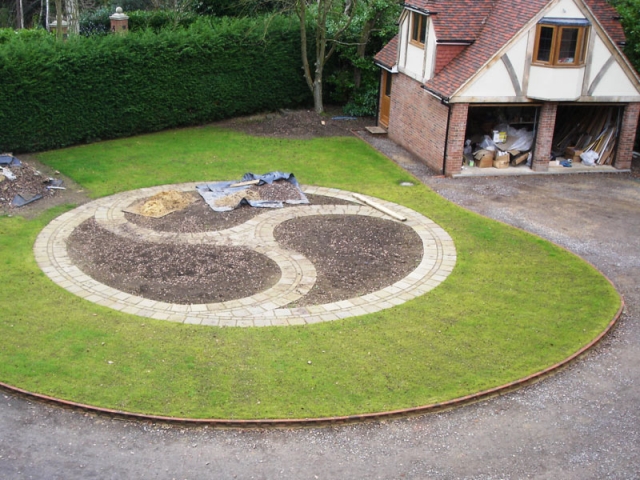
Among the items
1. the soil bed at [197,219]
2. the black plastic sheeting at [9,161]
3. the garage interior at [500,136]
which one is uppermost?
the garage interior at [500,136]

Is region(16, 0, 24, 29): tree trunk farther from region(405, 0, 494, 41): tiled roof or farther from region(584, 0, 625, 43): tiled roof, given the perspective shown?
region(584, 0, 625, 43): tiled roof

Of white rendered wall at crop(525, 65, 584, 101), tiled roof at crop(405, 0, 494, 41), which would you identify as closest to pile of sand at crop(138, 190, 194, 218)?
tiled roof at crop(405, 0, 494, 41)

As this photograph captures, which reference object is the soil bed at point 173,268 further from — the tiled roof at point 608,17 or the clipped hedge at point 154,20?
the clipped hedge at point 154,20

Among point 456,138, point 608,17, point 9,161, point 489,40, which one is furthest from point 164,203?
point 608,17

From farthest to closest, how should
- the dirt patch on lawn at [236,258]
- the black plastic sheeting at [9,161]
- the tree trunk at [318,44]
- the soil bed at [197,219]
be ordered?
the tree trunk at [318,44] < the black plastic sheeting at [9,161] < the soil bed at [197,219] < the dirt patch on lawn at [236,258]

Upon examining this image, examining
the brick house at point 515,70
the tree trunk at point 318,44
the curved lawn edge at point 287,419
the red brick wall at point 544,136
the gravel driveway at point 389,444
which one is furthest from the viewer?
the tree trunk at point 318,44

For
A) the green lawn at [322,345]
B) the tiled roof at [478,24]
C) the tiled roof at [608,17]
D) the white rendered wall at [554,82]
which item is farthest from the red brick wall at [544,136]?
the green lawn at [322,345]

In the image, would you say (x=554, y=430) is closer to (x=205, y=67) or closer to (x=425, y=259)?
(x=425, y=259)
